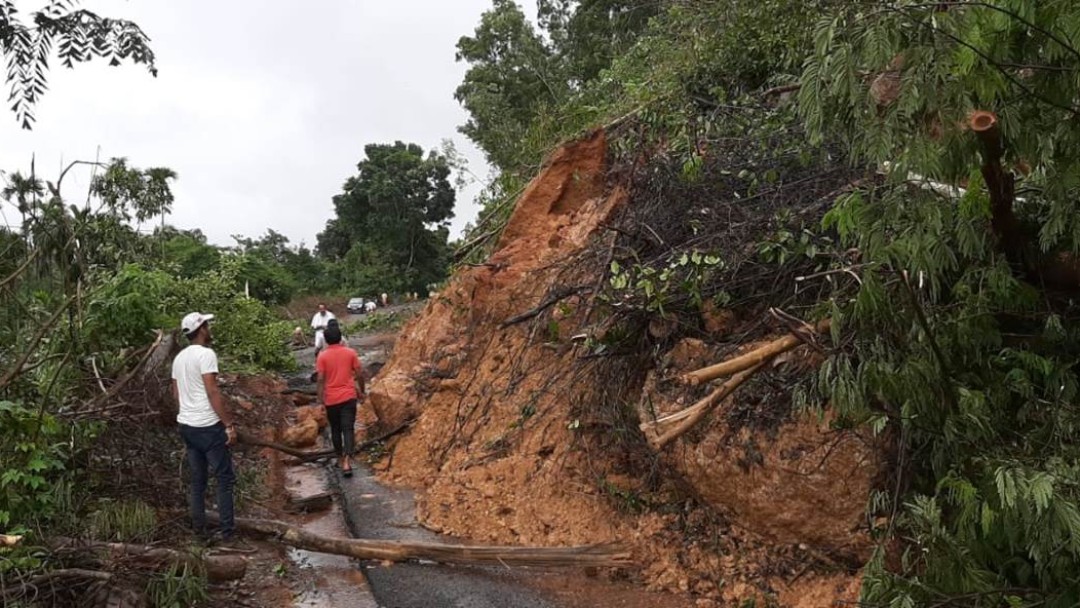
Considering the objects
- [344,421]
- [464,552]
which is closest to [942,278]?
[464,552]

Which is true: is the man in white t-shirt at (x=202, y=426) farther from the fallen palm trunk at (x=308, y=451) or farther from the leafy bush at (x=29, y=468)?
the fallen palm trunk at (x=308, y=451)

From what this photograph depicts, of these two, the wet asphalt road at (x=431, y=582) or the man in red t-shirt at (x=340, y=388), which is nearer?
the wet asphalt road at (x=431, y=582)

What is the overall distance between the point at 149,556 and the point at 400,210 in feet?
131

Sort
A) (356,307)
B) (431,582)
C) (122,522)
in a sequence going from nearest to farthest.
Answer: (122,522)
(431,582)
(356,307)

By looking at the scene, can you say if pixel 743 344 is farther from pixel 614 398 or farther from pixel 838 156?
pixel 838 156

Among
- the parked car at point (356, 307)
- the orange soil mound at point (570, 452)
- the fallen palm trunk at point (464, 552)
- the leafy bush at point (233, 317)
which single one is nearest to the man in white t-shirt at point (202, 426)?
the fallen palm trunk at point (464, 552)

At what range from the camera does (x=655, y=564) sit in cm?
496

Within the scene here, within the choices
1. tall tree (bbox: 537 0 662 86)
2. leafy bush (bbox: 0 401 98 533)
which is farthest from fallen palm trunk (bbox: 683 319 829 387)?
tall tree (bbox: 537 0 662 86)

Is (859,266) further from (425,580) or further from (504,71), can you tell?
(504,71)

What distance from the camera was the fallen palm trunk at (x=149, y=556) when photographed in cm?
409

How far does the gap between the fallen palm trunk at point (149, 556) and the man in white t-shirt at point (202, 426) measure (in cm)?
75

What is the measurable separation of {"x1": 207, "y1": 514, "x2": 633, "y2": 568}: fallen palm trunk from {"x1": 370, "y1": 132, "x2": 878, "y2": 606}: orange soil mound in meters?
0.22

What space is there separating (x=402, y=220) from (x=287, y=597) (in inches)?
1554

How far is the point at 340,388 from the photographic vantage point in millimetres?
7586
